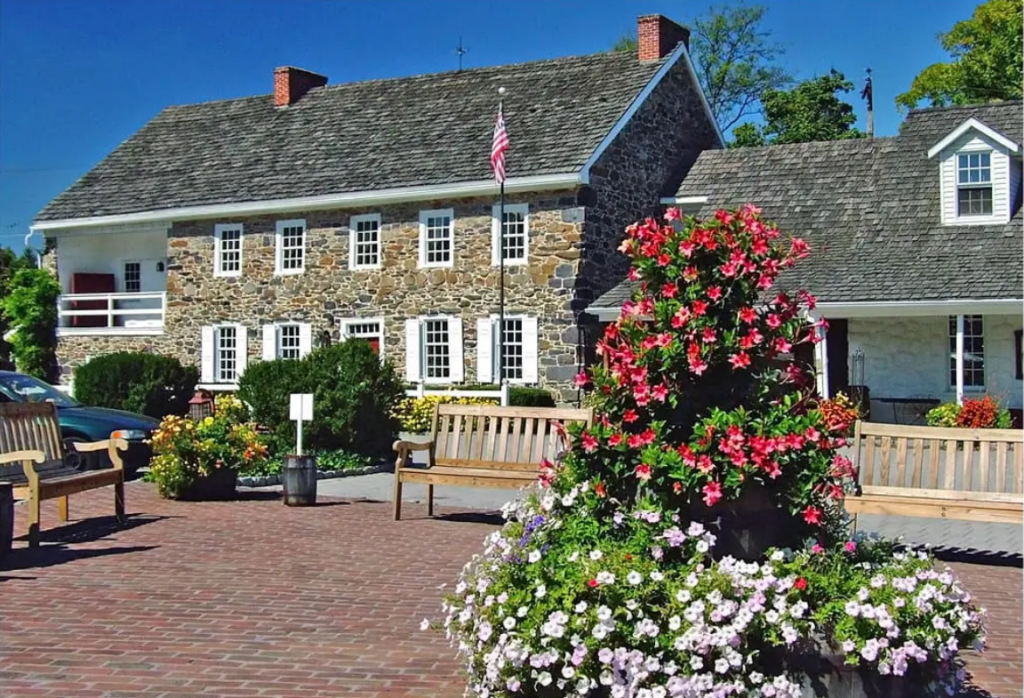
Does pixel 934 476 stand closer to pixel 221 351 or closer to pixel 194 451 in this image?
pixel 194 451

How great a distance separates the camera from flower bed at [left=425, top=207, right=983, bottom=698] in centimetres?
495

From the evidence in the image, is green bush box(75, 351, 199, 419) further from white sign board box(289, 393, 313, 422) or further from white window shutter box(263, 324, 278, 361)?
white sign board box(289, 393, 313, 422)

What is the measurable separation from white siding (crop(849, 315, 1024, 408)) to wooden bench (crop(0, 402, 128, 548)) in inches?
673

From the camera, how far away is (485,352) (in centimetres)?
2630

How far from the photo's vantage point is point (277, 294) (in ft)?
95.8

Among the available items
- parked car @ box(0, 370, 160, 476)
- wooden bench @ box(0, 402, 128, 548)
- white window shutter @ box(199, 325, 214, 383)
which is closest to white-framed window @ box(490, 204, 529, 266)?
white window shutter @ box(199, 325, 214, 383)

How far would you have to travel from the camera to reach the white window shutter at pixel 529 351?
2561 cm

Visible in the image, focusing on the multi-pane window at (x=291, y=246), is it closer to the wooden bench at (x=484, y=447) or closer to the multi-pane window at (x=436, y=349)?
the multi-pane window at (x=436, y=349)

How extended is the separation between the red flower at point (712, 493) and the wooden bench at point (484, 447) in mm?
5660

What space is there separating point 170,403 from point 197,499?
38.2 ft

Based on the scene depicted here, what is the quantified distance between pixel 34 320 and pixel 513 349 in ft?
44.3

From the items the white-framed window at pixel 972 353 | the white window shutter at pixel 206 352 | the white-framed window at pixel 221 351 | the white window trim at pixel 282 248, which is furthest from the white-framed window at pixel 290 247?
the white-framed window at pixel 972 353

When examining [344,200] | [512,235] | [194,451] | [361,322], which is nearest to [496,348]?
[512,235]

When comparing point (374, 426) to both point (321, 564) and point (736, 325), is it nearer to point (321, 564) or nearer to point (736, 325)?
point (321, 564)
